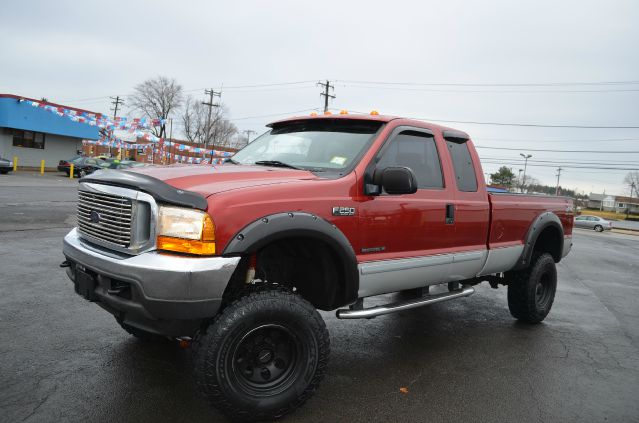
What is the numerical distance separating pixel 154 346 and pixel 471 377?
269 cm

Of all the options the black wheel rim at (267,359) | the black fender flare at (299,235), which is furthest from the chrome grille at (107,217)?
the black wheel rim at (267,359)

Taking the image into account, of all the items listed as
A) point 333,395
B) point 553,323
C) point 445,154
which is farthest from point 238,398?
point 553,323

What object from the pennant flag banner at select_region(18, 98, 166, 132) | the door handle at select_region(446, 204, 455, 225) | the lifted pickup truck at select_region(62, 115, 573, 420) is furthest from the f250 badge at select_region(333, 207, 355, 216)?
the pennant flag banner at select_region(18, 98, 166, 132)

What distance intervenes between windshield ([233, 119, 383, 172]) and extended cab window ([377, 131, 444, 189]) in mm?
223

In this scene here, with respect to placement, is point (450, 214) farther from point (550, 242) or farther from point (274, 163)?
point (550, 242)

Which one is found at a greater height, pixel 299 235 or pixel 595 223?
pixel 299 235

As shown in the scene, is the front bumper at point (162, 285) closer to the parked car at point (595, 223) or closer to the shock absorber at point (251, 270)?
the shock absorber at point (251, 270)

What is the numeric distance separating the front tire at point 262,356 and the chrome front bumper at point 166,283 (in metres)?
0.19

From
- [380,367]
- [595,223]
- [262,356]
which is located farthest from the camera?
[595,223]

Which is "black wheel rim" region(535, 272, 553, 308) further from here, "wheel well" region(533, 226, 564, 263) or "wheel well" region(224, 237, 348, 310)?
"wheel well" region(224, 237, 348, 310)

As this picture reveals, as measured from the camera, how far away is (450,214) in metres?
4.25

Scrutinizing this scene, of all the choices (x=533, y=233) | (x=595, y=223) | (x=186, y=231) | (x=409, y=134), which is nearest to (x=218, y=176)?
(x=186, y=231)

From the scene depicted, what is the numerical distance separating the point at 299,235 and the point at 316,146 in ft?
3.74

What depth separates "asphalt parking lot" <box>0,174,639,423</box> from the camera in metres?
3.19
